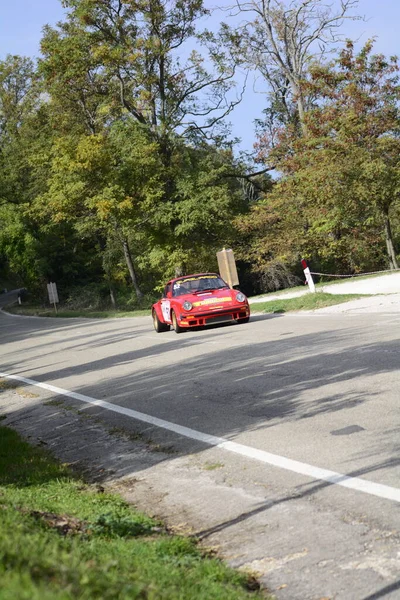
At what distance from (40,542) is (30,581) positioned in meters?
0.93

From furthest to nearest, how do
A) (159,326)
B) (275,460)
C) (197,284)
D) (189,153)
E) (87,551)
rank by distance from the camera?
(189,153) < (159,326) < (197,284) < (275,460) < (87,551)

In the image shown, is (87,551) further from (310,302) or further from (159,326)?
(310,302)

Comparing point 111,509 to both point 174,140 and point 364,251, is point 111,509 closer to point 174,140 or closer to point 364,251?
point 364,251

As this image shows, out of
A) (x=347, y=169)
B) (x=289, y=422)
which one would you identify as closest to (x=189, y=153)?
(x=347, y=169)

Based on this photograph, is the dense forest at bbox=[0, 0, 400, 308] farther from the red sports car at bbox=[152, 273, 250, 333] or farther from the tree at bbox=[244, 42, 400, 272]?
the red sports car at bbox=[152, 273, 250, 333]

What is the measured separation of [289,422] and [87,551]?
155 inches

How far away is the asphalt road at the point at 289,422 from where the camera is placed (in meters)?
4.05

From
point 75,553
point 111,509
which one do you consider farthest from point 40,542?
point 111,509

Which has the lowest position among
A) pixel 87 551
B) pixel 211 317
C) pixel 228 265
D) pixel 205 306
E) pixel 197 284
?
pixel 87 551

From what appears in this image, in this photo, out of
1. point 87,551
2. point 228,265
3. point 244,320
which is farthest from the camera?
point 228,265

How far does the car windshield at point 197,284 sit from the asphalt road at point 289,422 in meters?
2.90

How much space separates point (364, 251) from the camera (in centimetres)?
3644

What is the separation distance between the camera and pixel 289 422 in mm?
7383

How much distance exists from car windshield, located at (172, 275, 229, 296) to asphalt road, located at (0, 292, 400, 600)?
290 cm
